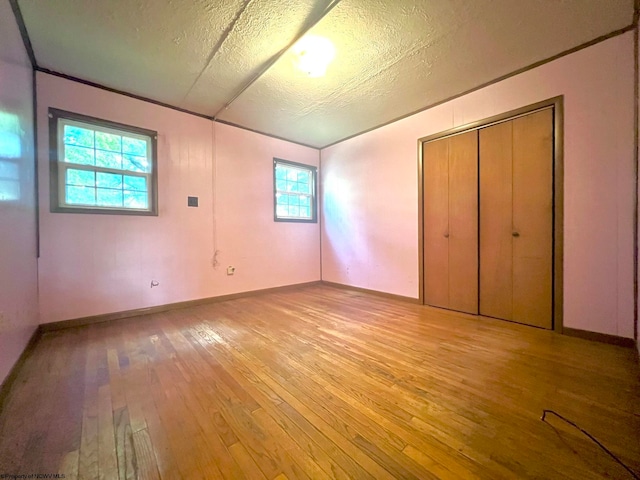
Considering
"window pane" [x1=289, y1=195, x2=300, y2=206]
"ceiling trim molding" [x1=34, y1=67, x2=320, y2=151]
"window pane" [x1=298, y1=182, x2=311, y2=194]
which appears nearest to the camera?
"ceiling trim molding" [x1=34, y1=67, x2=320, y2=151]

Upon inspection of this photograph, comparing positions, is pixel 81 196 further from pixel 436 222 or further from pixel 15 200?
pixel 436 222

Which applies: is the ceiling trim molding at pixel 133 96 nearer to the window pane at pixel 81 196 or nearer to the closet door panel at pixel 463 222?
the window pane at pixel 81 196

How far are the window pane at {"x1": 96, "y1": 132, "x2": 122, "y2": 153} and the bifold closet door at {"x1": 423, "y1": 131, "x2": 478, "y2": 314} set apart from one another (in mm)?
3949

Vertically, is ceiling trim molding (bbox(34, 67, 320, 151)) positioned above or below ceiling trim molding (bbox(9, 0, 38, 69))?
above

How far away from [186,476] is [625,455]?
1858 millimetres

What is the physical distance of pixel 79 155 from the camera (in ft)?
8.86

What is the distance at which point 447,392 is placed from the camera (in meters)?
1.49

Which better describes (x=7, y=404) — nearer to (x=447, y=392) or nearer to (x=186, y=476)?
(x=186, y=476)

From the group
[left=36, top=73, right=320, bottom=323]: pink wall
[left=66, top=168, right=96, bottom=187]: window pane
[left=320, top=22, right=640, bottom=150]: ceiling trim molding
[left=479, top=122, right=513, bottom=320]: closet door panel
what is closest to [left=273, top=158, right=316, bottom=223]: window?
[left=36, top=73, right=320, bottom=323]: pink wall

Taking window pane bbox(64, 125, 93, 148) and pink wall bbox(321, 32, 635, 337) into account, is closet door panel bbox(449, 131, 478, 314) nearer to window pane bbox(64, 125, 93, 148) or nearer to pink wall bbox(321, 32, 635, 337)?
pink wall bbox(321, 32, 635, 337)

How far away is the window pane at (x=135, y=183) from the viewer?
2984 mm

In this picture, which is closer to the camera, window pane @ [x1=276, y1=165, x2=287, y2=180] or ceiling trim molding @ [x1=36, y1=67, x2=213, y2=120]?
ceiling trim molding @ [x1=36, y1=67, x2=213, y2=120]

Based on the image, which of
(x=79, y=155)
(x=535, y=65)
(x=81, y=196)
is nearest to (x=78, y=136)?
(x=79, y=155)

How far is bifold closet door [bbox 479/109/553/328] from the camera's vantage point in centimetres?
246
